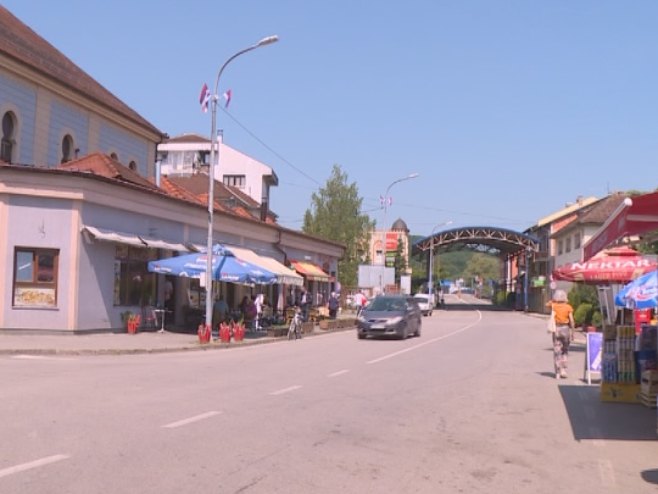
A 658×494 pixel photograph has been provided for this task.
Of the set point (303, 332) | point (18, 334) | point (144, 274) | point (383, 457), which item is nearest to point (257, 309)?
point (303, 332)

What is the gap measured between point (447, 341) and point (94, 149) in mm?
17669

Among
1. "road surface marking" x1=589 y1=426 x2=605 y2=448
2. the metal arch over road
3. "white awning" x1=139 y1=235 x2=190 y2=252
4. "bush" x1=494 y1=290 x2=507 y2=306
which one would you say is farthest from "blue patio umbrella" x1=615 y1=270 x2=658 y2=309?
"bush" x1=494 y1=290 x2=507 y2=306

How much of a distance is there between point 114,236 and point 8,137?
7.64m

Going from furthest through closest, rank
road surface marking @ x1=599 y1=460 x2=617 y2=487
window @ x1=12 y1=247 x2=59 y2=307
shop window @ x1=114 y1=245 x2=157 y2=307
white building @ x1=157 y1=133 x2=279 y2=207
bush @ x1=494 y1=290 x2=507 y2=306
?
bush @ x1=494 y1=290 x2=507 y2=306
white building @ x1=157 y1=133 x2=279 y2=207
shop window @ x1=114 y1=245 x2=157 y2=307
window @ x1=12 y1=247 x2=59 y2=307
road surface marking @ x1=599 y1=460 x2=617 y2=487

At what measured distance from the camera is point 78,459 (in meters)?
7.15

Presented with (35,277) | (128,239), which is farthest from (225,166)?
(35,277)

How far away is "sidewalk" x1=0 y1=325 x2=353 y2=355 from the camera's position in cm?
1859

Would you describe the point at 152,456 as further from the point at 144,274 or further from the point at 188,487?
the point at 144,274

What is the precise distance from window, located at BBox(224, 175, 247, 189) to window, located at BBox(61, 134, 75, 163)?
37.3 meters

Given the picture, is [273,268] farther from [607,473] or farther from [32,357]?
[607,473]

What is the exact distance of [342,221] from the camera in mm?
72812

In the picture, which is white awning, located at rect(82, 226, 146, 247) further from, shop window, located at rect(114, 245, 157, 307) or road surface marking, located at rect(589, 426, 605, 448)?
road surface marking, located at rect(589, 426, 605, 448)

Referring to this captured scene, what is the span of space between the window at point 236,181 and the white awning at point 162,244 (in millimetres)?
41351

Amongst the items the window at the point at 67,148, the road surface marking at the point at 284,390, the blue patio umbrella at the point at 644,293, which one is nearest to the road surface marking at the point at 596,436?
the blue patio umbrella at the point at 644,293
